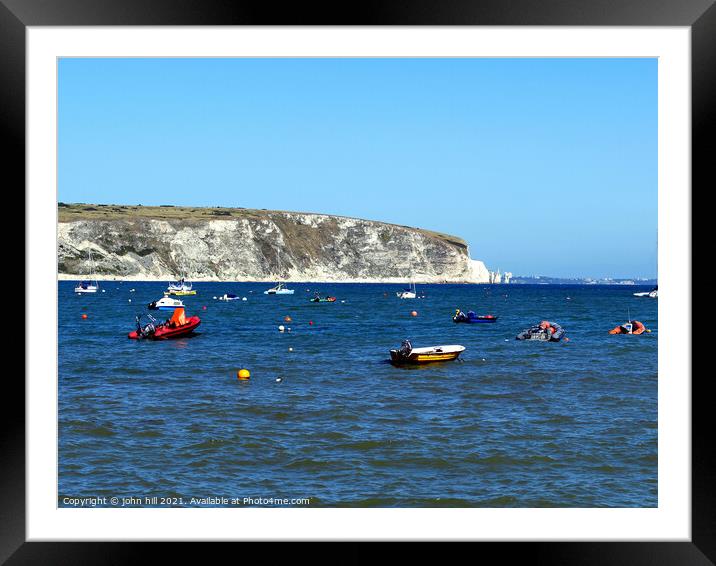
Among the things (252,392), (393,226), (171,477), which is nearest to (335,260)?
(393,226)

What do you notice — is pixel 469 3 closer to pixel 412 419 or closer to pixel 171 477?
pixel 171 477

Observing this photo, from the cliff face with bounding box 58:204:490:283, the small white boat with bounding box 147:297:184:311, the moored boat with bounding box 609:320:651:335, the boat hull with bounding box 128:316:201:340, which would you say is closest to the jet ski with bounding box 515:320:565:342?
the moored boat with bounding box 609:320:651:335

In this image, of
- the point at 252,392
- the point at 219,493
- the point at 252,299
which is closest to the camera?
the point at 219,493

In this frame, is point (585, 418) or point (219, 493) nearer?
point (219, 493)

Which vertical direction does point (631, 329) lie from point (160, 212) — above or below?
below
